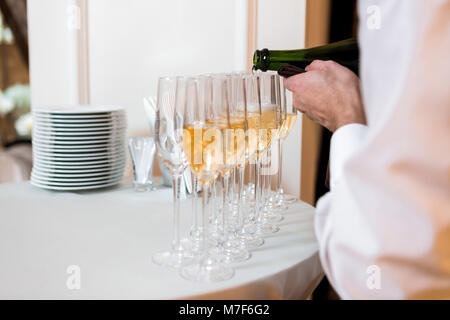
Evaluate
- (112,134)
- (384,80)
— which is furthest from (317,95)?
(112,134)

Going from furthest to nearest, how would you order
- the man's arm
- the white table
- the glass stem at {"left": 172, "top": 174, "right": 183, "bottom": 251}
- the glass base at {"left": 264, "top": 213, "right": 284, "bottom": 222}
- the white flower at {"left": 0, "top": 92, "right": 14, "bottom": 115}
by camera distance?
the white flower at {"left": 0, "top": 92, "right": 14, "bottom": 115}, the glass base at {"left": 264, "top": 213, "right": 284, "bottom": 222}, the glass stem at {"left": 172, "top": 174, "right": 183, "bottom": 251}, the white table, the man's arm

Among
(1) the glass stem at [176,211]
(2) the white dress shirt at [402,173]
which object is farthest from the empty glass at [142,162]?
(2) the white dress shirt at [402,173]

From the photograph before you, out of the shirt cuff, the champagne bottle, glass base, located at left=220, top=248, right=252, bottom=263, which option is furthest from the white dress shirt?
the champagne bottle

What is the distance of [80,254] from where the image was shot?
910 millimetres

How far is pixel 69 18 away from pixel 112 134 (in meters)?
0.70

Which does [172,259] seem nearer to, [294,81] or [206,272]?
[206,272]

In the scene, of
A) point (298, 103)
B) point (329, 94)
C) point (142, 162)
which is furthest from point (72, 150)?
point (329, 94)

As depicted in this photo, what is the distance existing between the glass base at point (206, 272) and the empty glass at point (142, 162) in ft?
2.28

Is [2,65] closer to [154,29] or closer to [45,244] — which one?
[154,29]

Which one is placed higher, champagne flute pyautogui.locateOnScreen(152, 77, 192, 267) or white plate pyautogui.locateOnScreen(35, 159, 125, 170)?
champagne flute pyautogui.locateOnScreen(152, 77, 192, 267)

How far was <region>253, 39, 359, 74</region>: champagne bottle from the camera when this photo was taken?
4.26 feet

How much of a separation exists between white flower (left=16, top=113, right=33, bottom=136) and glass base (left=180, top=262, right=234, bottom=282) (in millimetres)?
5370

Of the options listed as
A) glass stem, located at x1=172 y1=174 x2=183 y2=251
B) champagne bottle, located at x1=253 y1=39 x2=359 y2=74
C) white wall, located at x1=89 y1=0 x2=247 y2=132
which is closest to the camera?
glass stem, located at x1=172 y1=174 x2=183 y2=251

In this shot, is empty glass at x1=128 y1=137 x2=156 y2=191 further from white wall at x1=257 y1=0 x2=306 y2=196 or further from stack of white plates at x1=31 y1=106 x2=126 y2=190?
white wall at x1=257 y1=0 x2=306 y2=196
